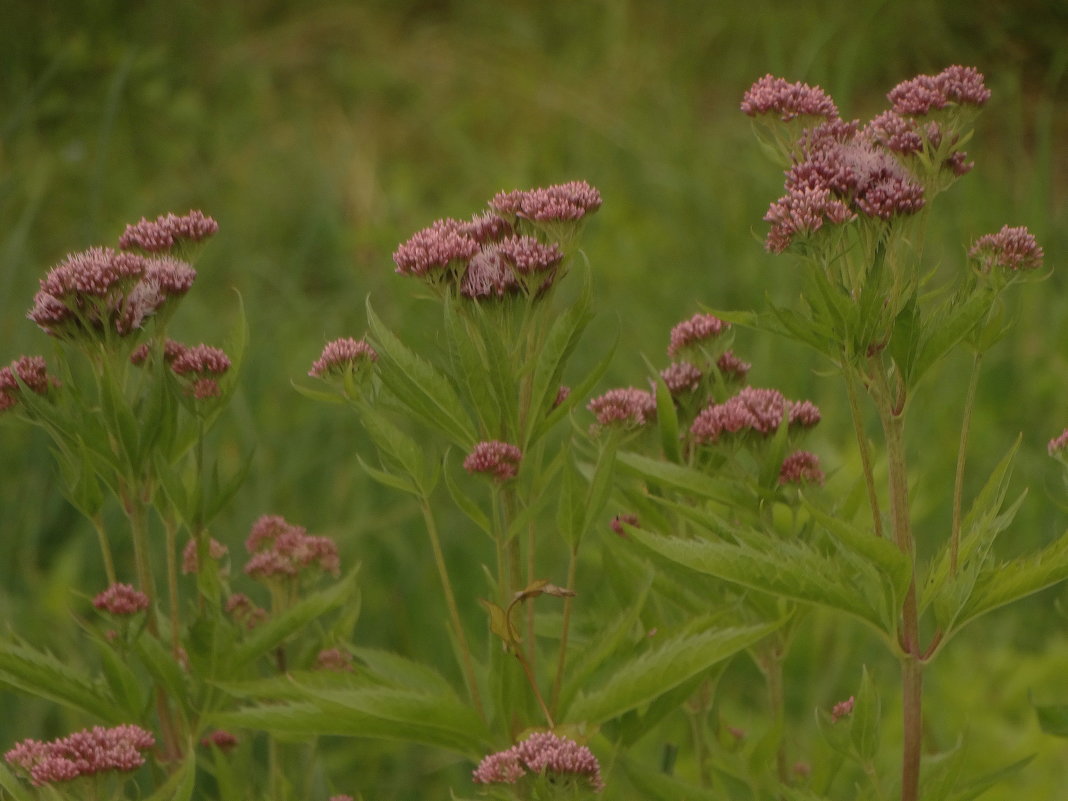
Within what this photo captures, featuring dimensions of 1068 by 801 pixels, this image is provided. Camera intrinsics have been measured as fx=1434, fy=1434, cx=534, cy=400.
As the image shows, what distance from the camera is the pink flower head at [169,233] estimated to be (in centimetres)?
141

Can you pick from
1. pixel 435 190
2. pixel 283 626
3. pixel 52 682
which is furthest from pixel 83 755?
pixel 435 190

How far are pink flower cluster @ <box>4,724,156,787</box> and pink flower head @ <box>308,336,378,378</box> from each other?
1.17 feet

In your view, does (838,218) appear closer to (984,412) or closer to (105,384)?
(105,384)

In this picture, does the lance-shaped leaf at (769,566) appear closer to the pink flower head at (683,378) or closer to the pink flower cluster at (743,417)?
the pink flower cluster at (743,417)

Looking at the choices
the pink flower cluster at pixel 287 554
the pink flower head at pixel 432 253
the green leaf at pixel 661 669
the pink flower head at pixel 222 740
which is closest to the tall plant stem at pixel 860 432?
the green leaf at pixel 661 669

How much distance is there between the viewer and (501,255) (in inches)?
49.6

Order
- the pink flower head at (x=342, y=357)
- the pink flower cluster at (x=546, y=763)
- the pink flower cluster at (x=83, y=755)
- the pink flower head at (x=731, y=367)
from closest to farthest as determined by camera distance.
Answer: the pink flower cluster at (x=546, y=763) < the pink flower cluster at (x=83, y=755) < the pink flower head at (x=342, y=357) < the pink flower head at (x=731, y=367)

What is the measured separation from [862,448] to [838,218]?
191 mm

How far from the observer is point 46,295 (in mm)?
1289

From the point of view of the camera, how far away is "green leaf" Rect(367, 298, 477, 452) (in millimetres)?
1225

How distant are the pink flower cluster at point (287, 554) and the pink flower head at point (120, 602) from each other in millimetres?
196

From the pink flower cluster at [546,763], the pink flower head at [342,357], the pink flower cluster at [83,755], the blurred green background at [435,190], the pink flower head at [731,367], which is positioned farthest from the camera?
the blurred green background at [435,190]

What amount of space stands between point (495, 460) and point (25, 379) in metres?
0.45

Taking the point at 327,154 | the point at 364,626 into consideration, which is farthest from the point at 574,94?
the point at 364,626
